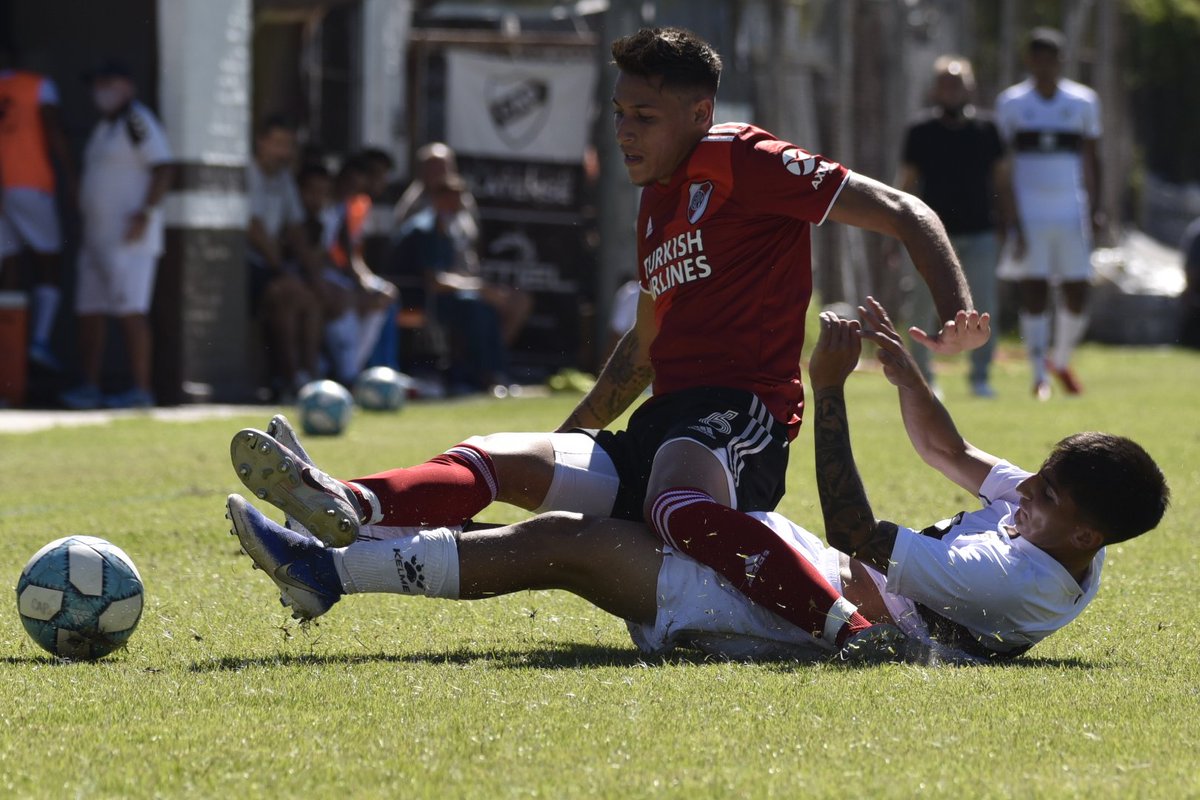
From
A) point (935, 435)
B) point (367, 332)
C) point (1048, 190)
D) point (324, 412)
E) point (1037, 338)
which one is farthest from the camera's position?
point (367, 332)

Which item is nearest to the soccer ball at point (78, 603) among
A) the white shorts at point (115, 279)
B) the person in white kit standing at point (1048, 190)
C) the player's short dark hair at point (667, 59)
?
the player's short dark hair at point (667, 59)

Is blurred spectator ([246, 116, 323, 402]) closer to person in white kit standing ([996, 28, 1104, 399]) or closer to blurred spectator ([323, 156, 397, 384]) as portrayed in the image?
blurred spectator ([323, 156, 397, 384])

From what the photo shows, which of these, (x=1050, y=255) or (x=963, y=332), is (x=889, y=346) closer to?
(x=963, y=332)

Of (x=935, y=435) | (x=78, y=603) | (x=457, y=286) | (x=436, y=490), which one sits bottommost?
(x=457, y=286)

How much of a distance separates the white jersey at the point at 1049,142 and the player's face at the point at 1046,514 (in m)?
11.0

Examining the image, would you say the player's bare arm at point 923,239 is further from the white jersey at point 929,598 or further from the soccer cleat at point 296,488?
the soccer cleat at point 296,488

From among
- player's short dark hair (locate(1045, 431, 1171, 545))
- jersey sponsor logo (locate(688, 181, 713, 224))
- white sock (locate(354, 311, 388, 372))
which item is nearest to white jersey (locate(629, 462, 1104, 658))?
player's short dark hair (locate(1045, 431, 1171, 545))

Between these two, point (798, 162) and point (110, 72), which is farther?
point (110, 72)

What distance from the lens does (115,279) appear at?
49.1ft

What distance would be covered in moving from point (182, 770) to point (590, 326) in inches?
622

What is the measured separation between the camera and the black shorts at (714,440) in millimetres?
5617

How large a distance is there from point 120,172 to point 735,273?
10.1 meters

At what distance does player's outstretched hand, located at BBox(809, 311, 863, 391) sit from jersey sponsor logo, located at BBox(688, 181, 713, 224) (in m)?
0.70

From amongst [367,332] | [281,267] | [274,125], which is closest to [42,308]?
[281,267]
